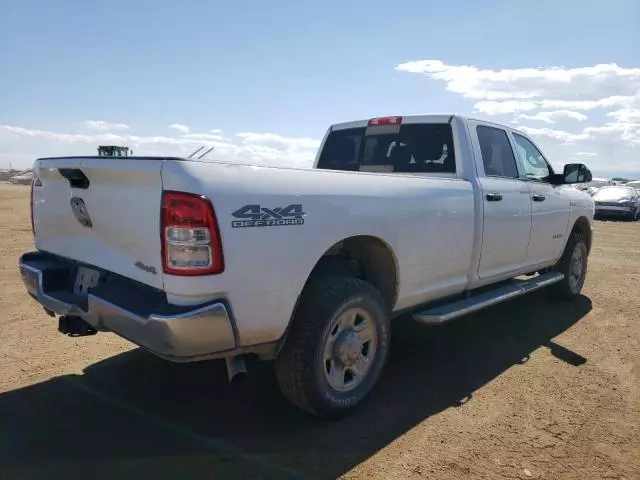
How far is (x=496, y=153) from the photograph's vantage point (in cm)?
503

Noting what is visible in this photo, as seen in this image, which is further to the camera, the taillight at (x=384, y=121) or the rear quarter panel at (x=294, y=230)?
the taillight at (x=384, y=121)

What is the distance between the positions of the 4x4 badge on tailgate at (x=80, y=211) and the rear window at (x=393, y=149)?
290 cm

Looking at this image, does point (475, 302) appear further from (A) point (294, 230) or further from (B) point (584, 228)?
(B) point (584, 228)

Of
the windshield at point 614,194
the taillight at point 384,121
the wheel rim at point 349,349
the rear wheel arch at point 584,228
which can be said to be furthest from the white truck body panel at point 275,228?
the windshield at point 614,194

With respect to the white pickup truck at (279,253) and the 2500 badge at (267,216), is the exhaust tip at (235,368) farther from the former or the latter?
the 2500 badge at (267,216)

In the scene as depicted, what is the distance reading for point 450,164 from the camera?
4.58 m

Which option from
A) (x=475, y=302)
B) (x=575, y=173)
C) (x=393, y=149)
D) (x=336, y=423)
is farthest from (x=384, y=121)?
(x=336, y=423)

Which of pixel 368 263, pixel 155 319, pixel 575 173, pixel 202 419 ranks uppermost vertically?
pixel 575 173

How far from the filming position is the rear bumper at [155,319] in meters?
→ 2.45

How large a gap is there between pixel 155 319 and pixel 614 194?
24050mm

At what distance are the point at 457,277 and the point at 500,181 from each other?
3.77ft

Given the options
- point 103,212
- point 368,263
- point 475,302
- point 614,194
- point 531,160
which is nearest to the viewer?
point 103,212

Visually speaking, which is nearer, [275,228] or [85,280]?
[275,228]

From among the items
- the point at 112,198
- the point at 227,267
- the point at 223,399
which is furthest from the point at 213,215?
the point at 223,399
